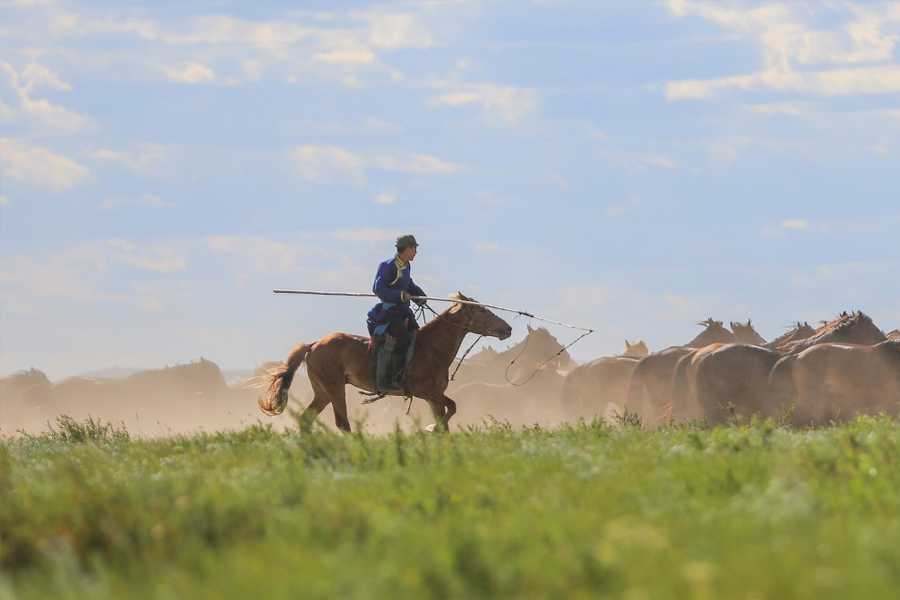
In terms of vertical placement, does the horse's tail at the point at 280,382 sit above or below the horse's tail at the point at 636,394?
above

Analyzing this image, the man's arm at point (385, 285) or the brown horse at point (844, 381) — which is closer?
the man's arm at point (385, 285)

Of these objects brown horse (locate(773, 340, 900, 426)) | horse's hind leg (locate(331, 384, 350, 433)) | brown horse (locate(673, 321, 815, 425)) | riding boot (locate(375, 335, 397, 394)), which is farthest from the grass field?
brown horse (locate(673, 321, 815, 425))

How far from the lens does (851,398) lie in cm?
2536

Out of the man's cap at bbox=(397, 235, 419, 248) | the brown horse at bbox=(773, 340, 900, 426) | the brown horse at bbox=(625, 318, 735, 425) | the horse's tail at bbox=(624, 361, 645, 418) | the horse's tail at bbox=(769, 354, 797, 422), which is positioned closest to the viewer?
the man's cap at bbox=(397, 235, 419, 248)

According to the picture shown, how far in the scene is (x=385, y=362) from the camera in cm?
2089

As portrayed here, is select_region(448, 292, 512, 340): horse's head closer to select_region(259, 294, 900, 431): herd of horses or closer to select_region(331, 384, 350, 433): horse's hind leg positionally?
select_region(259, 294, 900, 431): herd of horses

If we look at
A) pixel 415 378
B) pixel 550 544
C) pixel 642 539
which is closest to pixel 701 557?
pixel 642 539

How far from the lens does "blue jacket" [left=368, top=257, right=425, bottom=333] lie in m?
20.2

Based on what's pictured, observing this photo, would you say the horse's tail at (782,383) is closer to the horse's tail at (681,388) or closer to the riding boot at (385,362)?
the horse's tail at (681,388)

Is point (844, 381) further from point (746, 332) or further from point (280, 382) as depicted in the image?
point (746, 332)

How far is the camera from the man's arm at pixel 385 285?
2023 centimetres

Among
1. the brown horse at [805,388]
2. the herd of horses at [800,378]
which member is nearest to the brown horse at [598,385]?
the herd of horses at [800,378]

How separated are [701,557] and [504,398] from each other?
48029mm

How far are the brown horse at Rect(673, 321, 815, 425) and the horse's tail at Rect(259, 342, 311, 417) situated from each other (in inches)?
349
